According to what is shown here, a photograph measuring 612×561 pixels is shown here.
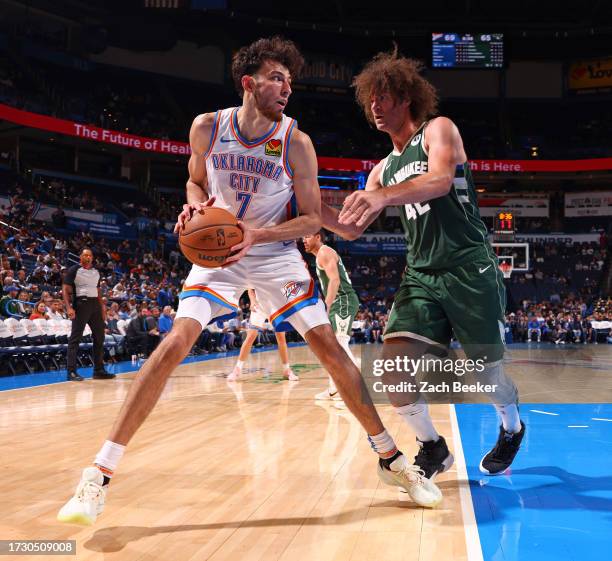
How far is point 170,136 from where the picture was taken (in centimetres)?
2981

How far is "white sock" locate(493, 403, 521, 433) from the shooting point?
345 centimetres

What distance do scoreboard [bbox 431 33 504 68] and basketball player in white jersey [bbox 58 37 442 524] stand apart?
3019 cm

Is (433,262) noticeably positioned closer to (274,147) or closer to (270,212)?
(270,212)

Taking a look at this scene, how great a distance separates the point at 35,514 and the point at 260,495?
1.01 metres

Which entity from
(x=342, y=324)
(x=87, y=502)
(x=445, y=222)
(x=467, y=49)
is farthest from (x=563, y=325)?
(x=87, y=502)

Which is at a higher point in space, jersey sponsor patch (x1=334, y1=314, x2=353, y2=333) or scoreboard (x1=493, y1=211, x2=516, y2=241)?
scoreboard (x1=493, y1=211, x2=516, y2=241)

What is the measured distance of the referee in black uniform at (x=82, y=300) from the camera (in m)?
8.55

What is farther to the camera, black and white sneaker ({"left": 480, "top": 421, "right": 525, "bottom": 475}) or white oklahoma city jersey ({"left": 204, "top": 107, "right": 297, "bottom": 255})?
black and white sneaker ({"left": 480, "top": 421, "right": 525, "bottom": 475})

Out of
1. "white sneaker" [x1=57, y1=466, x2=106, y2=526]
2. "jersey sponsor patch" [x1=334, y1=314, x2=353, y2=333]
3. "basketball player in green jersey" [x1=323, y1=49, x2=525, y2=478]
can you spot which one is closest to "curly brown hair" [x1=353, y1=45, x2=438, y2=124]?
"basketball player in green jersey" [x1=323, y1=49, x2=525, y2=478]

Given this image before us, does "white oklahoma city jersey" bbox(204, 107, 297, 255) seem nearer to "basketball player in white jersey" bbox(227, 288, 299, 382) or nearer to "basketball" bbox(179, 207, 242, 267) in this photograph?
"basketball" bbox(179, 207, 242, 267)

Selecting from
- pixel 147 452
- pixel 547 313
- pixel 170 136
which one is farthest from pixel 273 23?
pixel 147 452

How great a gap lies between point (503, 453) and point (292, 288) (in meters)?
1.50

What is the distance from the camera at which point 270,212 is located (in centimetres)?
323

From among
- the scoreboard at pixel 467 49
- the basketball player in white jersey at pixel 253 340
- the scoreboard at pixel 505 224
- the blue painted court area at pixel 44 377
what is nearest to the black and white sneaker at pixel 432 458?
the basketball player in white jersey at pixel 253 340
